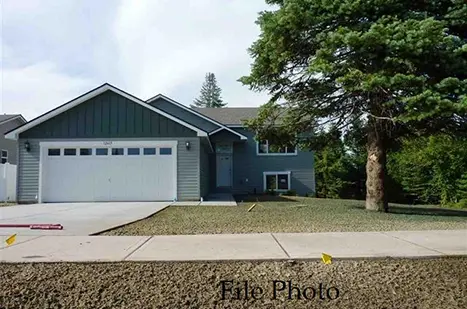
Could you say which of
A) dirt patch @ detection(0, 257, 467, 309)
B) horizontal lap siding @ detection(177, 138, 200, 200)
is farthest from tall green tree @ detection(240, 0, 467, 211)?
dirt patch @ detection(0, 257, 467, 309)

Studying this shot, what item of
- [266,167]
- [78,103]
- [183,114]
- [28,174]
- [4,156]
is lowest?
[28,174]

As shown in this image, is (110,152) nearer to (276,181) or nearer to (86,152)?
(86,152)

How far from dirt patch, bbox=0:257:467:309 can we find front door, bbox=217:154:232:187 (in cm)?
1849

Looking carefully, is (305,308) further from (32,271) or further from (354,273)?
(32,271)

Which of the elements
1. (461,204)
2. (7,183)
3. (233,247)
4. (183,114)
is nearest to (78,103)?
(7,183)

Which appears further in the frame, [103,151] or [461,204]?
[461,204]

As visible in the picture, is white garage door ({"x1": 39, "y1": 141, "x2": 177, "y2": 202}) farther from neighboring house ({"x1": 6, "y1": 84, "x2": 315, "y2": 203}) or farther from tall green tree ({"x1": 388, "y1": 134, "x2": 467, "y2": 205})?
tall green tree ({"x1": 388, "y1": 134, "x2": 467, "y2": 205})

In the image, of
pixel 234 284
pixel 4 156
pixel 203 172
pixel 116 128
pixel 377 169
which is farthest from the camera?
pixel 4 156

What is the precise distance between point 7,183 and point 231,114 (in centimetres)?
1403

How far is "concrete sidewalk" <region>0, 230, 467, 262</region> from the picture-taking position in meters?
4.88

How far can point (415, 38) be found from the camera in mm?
7836

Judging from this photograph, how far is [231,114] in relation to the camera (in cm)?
2602

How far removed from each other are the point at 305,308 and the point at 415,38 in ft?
21.3

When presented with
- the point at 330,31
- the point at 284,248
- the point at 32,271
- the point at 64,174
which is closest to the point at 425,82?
the point at 330,31
